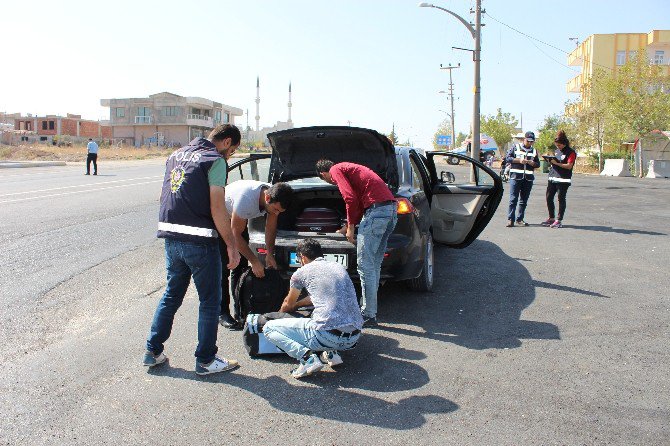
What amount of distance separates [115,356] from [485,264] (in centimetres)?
503

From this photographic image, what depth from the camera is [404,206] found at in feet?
18.4

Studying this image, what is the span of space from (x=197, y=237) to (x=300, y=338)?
3.27 ft

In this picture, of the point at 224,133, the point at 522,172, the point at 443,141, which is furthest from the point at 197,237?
the point at 443,141

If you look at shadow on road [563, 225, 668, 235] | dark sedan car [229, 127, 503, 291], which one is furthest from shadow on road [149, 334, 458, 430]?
shadow on road [563, 225, 668, 235]

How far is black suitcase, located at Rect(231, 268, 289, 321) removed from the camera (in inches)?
211

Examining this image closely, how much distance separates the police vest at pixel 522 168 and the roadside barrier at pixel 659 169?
29003 millimetres

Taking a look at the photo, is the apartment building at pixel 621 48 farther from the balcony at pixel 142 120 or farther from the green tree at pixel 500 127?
the balcony at pixel 142 120

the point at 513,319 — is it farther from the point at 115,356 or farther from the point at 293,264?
the point at 115,356

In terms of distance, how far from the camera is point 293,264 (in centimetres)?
551

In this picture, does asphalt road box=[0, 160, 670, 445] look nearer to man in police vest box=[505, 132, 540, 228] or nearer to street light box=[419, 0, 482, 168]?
man in police vest box=[505, 132, 540, 228]

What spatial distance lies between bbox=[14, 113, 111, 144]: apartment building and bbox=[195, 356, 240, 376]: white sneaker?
103 meters

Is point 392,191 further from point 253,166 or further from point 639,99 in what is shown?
point 639,99

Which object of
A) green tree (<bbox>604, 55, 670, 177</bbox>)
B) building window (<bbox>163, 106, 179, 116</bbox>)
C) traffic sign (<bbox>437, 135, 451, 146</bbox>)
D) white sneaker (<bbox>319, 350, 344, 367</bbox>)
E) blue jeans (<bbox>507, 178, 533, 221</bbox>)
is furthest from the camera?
building window (<bbox>163, 106, 179, 116</bbox>)

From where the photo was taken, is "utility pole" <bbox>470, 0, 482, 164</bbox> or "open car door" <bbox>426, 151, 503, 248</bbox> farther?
"utility pole" <bbox>470, 0, 482, 164</bbox>
